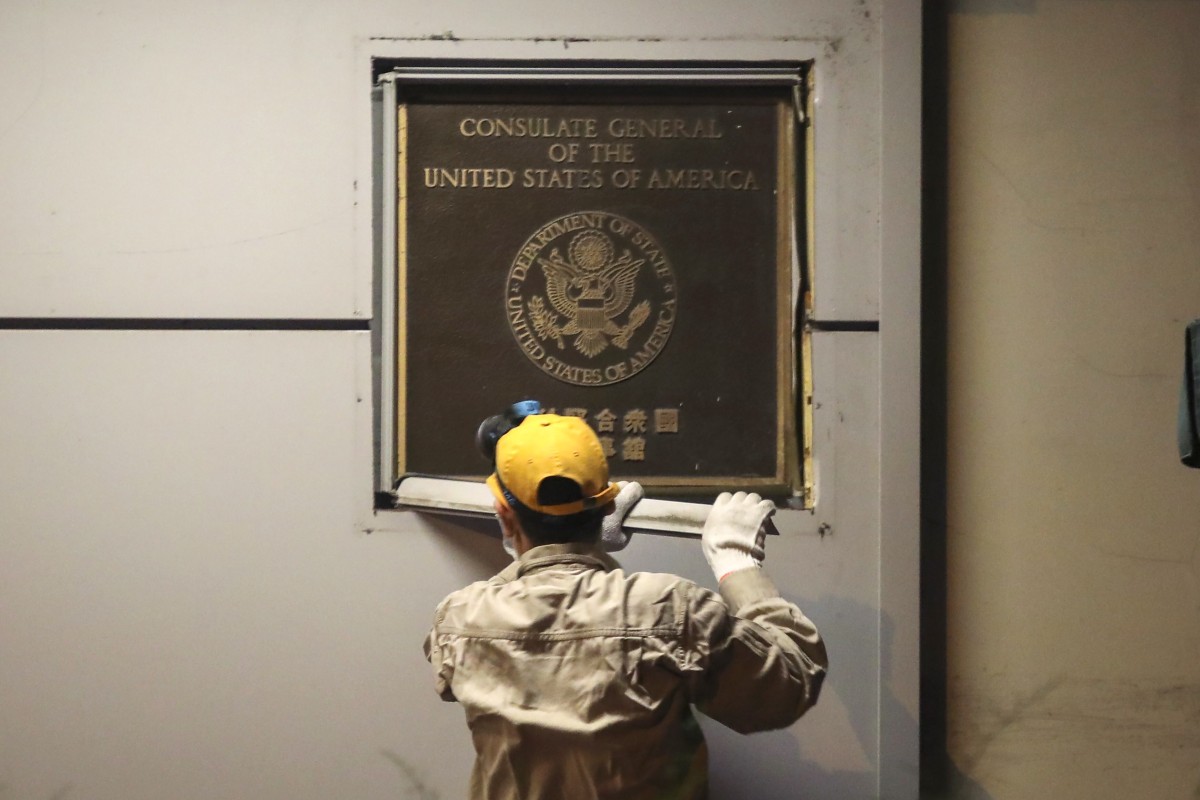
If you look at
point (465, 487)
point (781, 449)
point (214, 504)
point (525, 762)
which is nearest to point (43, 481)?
point (214, 504)

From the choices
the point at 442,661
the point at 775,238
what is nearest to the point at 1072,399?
the point at 775,238

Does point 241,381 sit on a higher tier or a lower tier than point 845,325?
lower

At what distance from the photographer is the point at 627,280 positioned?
96.3 inches

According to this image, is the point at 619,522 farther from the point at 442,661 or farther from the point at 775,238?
the point at 775,238

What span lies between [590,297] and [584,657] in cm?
113

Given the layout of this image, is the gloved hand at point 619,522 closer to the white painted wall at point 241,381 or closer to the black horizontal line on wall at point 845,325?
the white painted wall at point 241,381

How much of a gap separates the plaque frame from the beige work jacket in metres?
0.83

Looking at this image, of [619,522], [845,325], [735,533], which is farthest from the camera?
[845,325]

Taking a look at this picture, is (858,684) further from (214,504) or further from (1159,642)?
(214,504)

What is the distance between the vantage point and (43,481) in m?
2.44

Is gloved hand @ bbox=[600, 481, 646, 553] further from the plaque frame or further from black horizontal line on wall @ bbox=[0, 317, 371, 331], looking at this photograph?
black horizontal line on wall @ bbox=[0, 317, 371, 331]

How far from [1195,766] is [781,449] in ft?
4.41

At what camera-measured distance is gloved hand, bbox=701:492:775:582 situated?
1.93 meters

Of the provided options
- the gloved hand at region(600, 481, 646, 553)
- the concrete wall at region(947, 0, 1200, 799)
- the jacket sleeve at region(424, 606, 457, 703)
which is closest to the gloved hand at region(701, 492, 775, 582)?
the gloved hand at region(600, 481, 646, 553)
